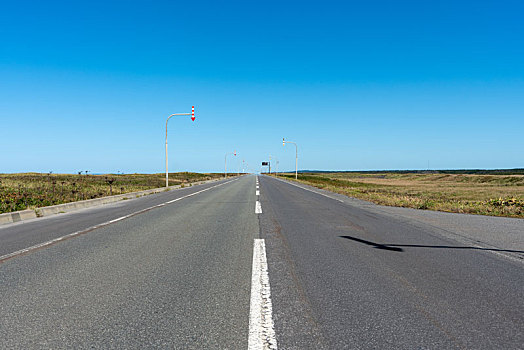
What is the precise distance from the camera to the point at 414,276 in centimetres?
444

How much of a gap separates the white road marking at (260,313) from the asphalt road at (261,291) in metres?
0.01

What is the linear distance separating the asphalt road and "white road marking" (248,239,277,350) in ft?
0.04

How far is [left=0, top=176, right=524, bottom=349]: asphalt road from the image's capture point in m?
2.75

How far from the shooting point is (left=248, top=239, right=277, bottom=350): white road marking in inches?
104

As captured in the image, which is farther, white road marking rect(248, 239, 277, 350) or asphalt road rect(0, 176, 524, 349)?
asphalt road rect(0, 176, 524, 349)

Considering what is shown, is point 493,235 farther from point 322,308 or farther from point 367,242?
point 322,308

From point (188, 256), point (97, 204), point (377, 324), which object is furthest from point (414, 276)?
point (97, 204)

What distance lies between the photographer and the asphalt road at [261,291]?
2.75 metres

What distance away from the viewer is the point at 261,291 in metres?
3.80

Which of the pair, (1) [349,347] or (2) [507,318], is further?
(2) [507,318]

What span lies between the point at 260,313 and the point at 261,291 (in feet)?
2.03

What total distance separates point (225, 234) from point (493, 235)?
5.99m

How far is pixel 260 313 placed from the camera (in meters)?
3.19

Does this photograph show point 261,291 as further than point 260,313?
Yes
